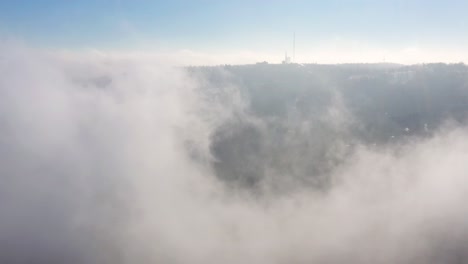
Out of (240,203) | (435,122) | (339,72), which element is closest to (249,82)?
(339,72)

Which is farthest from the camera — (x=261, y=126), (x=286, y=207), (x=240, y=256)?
(x=261, y=126)

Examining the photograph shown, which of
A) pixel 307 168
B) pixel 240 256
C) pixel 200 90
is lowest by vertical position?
pixel 240 256

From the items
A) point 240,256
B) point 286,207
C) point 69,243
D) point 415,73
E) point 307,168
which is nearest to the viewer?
point 240,256

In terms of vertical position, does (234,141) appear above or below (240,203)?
above

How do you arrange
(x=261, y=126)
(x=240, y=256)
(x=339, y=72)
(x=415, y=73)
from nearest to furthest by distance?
(x=240, y=256) < (x=261, y=126) < (x=415, y=73) < (x=339, y=72)

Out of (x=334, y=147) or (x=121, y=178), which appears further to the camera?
(x=334, y=147)

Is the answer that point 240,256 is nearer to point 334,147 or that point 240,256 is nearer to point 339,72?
point 334,147

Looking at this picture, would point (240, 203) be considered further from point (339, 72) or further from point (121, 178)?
point (339, 72)

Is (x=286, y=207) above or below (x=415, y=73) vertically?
below

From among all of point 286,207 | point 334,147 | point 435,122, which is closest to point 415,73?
point 435,122
